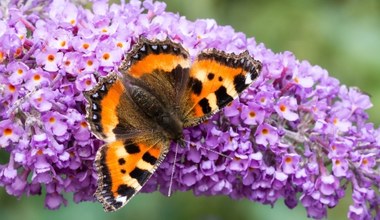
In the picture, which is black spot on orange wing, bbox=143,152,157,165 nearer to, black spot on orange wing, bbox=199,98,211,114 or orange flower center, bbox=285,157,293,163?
black spot on orange wing, bbox=199,98,211,114

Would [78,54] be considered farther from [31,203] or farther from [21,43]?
[31,203]

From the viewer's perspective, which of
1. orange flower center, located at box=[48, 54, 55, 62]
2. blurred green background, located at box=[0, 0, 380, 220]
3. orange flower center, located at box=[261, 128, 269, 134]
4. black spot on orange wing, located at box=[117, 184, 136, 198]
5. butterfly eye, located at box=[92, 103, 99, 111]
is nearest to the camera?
black spot on orange wing, located at box=[117, 184, 136, 198]

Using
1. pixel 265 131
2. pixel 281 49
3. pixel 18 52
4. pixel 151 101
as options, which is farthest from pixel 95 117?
pixel 281 49

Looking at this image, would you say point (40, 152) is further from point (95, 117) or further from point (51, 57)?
point (51, 57)

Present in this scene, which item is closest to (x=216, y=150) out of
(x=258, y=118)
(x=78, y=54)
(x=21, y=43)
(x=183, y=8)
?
(x=258, y=118)

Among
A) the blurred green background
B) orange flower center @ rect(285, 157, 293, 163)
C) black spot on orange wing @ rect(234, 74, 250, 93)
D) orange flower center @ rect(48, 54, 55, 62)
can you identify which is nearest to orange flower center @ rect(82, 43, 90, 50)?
orange flower center @ rect(48, 54, 55, 62)

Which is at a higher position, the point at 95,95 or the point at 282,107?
the point at 282,107
